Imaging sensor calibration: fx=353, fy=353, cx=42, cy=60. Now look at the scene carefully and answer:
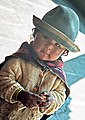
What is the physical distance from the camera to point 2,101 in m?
1.31

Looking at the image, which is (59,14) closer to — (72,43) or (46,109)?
(72,43)

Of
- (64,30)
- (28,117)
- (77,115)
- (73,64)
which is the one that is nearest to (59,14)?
(64,30)

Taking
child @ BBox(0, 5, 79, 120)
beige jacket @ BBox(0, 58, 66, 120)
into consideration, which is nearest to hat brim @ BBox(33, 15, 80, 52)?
child @ BBox(0, 5, 79, 120)

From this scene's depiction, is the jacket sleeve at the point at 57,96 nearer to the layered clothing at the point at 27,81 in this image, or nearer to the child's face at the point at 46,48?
the layered clothing at the point at 27,81

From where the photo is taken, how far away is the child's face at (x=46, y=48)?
1264mm

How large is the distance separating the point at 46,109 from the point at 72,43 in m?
0.26

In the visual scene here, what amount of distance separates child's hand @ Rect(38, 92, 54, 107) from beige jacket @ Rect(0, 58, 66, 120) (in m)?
0.04

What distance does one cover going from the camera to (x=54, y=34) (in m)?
1.24

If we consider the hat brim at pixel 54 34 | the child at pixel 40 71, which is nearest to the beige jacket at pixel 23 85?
the child at pixel 40 71

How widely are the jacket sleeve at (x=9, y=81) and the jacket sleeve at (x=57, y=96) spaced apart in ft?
0.42

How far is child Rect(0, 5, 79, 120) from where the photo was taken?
4.06 feet

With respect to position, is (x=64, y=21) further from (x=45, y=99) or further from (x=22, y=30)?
(x=22, y=30)

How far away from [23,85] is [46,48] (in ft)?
0.53

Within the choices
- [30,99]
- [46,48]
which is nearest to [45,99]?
[30,99]
